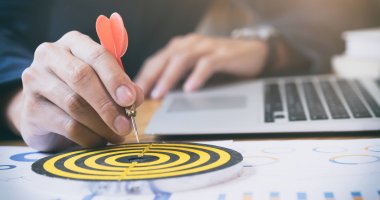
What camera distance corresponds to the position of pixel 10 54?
2.19ft

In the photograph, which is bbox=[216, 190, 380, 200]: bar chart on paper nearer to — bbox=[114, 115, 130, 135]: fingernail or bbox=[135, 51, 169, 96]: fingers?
bbox=[114, 115, 130, 135]: fingernail

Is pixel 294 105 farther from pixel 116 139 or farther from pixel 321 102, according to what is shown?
pixel 116 139

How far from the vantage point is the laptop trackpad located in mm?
682

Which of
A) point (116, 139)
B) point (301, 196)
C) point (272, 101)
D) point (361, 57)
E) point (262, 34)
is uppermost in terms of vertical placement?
point (262, 34)

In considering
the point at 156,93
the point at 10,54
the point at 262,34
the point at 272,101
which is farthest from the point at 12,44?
the point at 262,34

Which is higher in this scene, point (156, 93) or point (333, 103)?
point (156, 93)

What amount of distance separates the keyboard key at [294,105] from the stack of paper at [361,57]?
0.81ft

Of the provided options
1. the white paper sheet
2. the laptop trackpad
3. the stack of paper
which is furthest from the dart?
the stack of paper

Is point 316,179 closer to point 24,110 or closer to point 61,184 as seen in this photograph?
point 61,184

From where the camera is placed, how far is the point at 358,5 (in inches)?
48.7

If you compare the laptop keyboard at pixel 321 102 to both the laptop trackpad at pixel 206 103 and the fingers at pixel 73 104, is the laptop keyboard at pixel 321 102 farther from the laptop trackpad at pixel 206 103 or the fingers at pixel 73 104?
the fingers at pixel 73 104

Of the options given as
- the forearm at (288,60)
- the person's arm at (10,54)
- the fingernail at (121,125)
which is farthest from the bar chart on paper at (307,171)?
the forearm at (288,60)

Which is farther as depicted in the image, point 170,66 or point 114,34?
point 170,66

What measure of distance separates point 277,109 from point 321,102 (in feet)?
0.21
